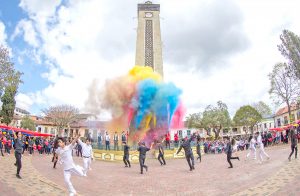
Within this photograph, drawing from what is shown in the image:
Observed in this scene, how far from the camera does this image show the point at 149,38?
40656 mm

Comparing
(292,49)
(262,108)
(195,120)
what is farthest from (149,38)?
(262,108)

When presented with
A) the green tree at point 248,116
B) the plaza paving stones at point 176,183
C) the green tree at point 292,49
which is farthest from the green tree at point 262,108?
the plaza paving stones at point 176,183

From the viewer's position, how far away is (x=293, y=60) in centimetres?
3288

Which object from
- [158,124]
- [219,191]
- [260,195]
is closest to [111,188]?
[219,191]

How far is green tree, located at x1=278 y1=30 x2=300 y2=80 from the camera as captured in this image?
106 ft

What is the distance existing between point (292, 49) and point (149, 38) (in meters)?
18.9

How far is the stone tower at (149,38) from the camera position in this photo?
39.4 m

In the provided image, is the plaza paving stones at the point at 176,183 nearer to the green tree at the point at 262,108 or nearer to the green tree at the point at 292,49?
the green tree at the point at 292,49

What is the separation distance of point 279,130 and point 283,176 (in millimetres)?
25370

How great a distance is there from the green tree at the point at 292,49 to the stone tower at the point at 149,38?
15829 mm

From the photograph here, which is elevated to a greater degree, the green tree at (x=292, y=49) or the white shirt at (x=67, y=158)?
the green tree at (x=292, y=49)

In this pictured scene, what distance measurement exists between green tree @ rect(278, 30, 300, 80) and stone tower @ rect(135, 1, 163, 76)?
15.8 meters

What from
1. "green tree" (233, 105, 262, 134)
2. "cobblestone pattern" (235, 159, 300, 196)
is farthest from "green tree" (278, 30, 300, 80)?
"green tree" (233, 105, 262, 134)

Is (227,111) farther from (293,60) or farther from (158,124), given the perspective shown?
(158,124)
